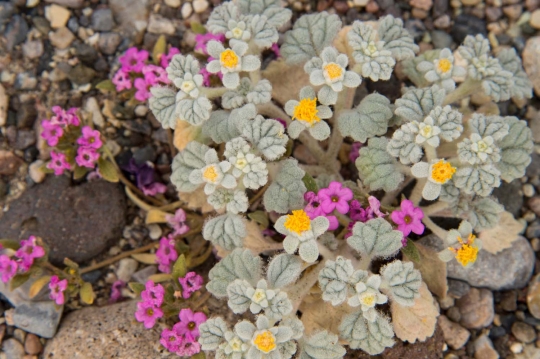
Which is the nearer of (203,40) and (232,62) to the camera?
(232,62)

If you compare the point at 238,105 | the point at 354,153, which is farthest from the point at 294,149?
the point at 238,105

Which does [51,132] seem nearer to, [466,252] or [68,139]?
[68,139]

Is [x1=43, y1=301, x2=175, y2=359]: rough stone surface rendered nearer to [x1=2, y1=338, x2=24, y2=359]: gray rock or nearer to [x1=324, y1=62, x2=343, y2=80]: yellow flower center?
[x1=2, y1=338, x2=24, y2=359]: gray rock

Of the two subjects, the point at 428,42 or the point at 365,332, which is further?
the point at 428,42

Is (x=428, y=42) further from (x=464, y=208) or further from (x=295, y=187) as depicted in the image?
(x=295, y=187)

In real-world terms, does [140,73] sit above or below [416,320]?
above

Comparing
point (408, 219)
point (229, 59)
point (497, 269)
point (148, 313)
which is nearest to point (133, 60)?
point (229, 59)
